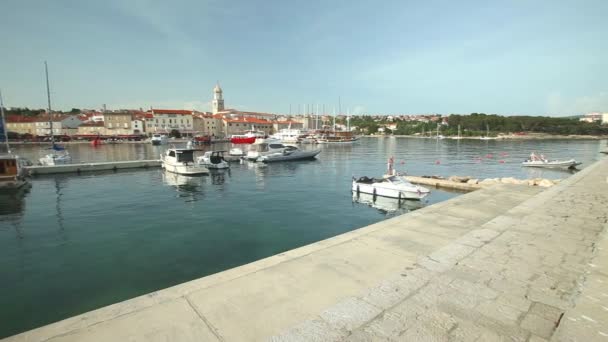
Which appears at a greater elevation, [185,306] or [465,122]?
[465,122]

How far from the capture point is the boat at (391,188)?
56.0 ft

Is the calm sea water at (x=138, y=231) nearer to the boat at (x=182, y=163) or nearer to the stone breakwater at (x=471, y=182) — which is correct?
the stone breakwater at (x=471, y=182)

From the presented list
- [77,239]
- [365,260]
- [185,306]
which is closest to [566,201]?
[365,260]

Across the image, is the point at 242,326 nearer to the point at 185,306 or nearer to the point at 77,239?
the point at 185,306

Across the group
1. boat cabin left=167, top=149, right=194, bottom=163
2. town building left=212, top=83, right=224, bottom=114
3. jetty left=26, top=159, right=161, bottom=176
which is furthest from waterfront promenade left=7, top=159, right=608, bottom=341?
town building left=212, top=83, right=224, bottom=114

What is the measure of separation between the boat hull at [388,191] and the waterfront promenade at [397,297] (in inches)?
386

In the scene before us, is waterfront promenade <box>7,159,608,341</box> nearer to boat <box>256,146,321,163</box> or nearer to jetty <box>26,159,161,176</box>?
boat <box>256,146,321,163</box>

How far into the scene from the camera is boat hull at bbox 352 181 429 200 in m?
17.0

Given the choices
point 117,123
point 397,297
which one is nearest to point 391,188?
point 397,297

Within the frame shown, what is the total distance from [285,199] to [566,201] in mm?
13249

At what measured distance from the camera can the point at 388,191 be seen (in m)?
17.6

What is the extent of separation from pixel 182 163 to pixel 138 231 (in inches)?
648

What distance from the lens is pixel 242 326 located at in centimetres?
396

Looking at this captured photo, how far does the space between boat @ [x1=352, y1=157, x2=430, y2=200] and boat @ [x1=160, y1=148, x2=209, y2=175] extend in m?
15.9
